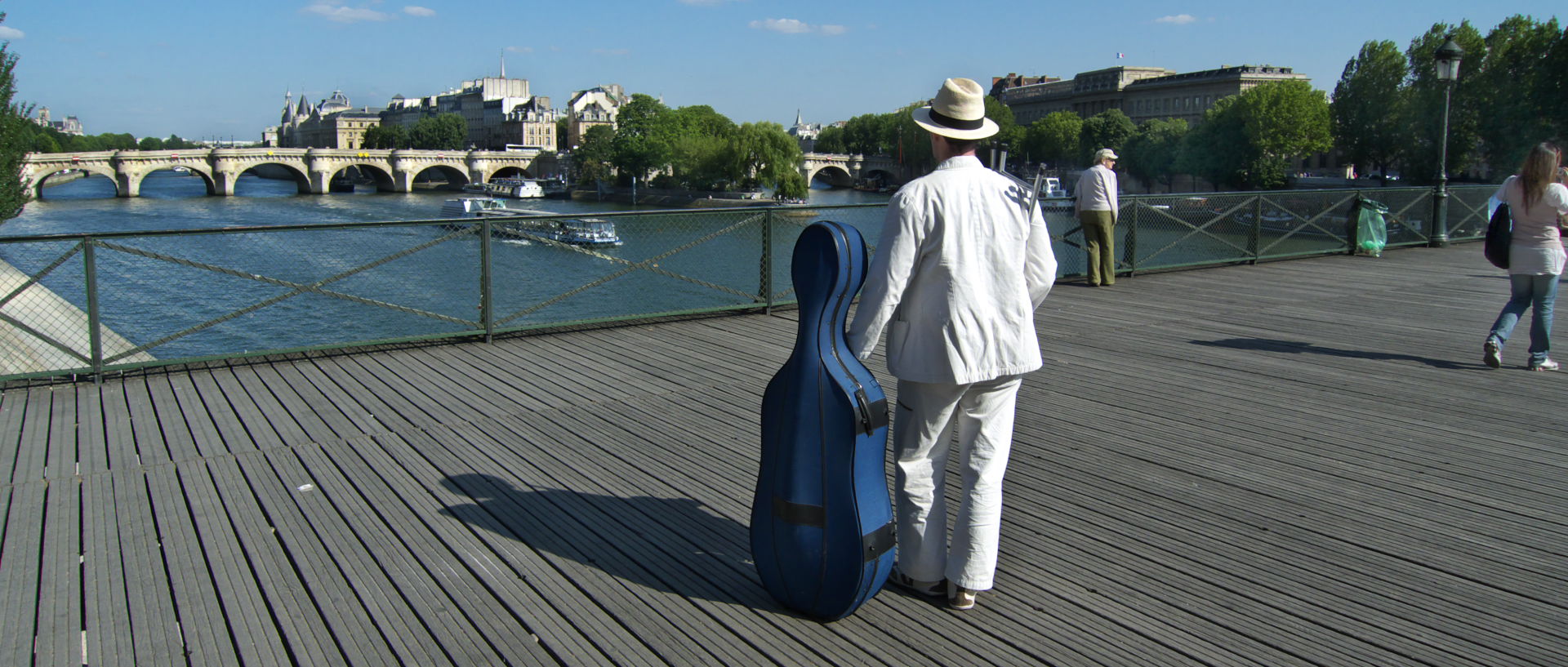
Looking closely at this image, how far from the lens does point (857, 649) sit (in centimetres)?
329

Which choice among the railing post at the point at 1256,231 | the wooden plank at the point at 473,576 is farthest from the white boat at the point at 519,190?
the wooden plank at the point at 473,576

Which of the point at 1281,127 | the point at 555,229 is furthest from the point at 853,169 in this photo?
the point at 555,229

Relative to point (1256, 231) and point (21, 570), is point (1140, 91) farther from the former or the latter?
point (21, 570)

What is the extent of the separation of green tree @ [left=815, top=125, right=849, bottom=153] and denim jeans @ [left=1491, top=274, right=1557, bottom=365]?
140m

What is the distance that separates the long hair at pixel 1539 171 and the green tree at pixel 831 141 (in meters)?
140

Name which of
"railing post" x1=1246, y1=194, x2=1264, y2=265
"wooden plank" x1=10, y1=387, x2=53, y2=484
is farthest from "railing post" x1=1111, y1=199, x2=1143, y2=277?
"wooden plank" x1=10, y1=387, x2=53, y2=484

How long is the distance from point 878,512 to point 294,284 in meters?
6.24

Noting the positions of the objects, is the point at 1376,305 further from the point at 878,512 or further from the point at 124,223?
the point at 124,223

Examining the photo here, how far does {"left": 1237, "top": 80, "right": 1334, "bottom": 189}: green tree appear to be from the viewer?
72.1m

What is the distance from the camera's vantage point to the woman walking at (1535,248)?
7.04 meters

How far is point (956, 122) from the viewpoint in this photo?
3295mm

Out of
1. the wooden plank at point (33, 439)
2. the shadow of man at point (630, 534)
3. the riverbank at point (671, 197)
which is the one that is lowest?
the shadow of man at point (630, 534)

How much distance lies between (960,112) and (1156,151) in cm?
9062

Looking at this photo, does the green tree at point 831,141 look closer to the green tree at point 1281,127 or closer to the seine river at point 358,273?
the green tree at point 1281,127
